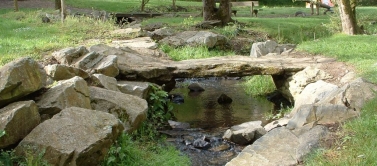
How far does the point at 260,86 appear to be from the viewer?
1452cm

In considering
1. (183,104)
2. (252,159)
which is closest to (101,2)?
(183,104)

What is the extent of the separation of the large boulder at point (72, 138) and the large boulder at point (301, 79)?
5796 millimetres

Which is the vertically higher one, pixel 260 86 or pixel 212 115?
pixel 260 86

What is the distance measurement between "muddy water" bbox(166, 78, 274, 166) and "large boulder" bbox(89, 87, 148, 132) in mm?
1070

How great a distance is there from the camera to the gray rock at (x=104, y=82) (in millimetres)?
9578

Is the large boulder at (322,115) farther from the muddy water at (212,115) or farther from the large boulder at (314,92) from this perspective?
the large boulder at (314,92)

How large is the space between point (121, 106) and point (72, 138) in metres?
2.06

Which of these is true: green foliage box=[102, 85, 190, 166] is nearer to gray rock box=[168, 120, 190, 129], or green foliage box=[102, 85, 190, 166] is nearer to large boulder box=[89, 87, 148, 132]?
gray rock box=[168, 120, 190, 129]

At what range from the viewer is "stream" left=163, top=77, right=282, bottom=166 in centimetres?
912

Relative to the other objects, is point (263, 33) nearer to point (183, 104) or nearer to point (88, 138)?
point (183, 104)

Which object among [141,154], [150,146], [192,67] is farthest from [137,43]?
[141,154]

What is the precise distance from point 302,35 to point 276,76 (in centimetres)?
576

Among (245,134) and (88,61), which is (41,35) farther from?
(245,134)

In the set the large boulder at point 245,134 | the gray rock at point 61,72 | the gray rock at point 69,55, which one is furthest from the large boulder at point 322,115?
the gray rock at point 69,55
